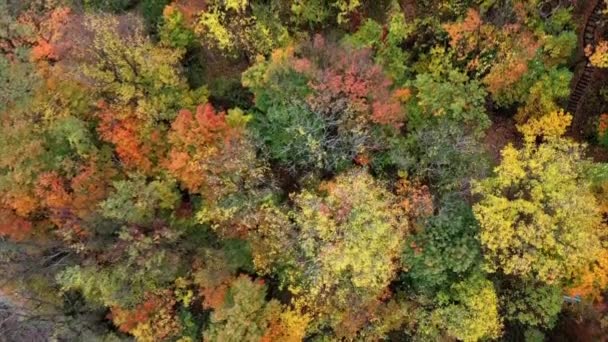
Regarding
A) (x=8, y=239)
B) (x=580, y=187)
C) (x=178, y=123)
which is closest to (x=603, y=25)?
(x=580, y=187)

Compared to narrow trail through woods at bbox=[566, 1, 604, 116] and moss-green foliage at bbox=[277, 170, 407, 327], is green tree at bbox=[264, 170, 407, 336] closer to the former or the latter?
moss-green foliage at bbox=[277, 170, 407, 327]

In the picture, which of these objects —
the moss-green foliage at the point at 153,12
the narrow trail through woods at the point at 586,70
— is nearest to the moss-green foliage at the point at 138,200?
the moss-green foliage at the point at 153,12

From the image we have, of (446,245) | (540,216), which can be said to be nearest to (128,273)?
(446,245)

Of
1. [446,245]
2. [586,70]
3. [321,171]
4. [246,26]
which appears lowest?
[446,245]

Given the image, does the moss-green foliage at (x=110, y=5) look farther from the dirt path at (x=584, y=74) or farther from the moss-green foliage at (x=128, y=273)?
the dirt path at (x=584, y=74)

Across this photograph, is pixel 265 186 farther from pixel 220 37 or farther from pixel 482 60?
pixel 482 60

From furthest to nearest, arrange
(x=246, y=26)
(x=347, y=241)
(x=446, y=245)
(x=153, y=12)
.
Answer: (x=153, y=12), (x=246, y=26), (x=446, y=245), (x=347, y=241)

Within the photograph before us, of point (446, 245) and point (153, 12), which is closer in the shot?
point (446, 245)

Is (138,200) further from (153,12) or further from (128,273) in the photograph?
(153,12)
